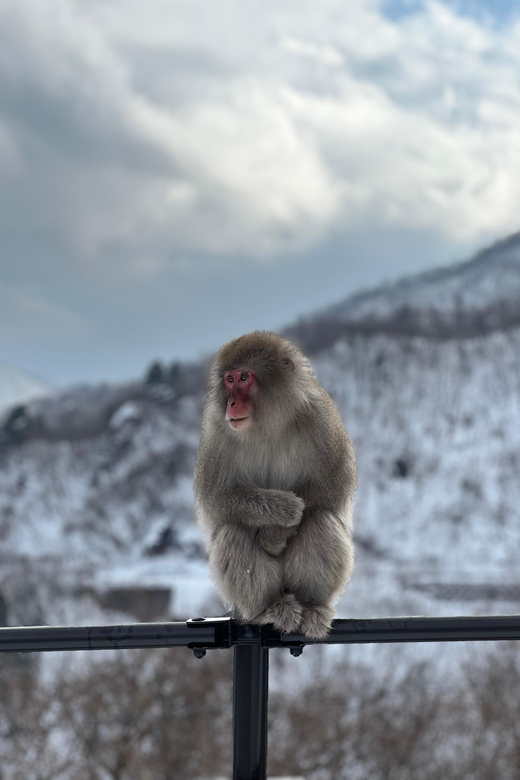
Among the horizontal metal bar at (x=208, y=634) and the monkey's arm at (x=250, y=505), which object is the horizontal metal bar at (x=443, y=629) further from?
the monkey's arm at (x=250, y=505)

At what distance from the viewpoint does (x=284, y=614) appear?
6.76ft

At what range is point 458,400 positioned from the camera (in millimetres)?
42781

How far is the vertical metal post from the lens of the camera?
161cm

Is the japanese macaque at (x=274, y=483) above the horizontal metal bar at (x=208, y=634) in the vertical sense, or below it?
above

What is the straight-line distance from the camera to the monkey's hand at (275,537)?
2.13 m

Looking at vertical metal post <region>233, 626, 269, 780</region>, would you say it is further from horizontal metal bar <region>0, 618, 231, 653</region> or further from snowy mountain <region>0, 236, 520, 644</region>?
snowy mountain <region>0, 236, 520, 644</region>

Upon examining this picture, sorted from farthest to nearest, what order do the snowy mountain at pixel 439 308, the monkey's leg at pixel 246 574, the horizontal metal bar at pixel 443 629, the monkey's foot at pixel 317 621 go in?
the snowy mountain at pixel 439 308
the monkey's leg at pixel 246 574
the monkey's foot at pixel 317 621
the horizontal metal bar at pixel 443 629

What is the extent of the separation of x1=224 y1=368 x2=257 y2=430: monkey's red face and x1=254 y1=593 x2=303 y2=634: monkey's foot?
17.4 inches

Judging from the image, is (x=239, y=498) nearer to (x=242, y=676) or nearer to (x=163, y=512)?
(x=242, y=676)

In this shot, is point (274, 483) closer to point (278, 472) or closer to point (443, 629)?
point (278, 472)

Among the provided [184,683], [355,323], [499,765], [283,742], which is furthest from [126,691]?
[355,323]

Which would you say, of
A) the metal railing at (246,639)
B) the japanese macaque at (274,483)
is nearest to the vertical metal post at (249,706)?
the metal railing at (246,639)

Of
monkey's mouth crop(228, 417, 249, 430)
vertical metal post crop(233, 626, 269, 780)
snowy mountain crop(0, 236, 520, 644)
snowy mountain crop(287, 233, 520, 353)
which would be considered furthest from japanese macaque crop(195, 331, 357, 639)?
snowy mountain crop(287, 233, 520, 353)

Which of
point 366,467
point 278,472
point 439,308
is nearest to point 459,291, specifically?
point 439,308
